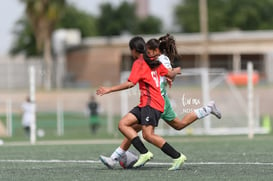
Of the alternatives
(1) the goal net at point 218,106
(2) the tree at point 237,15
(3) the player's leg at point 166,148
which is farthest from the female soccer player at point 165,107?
(2) the tree at point 237,15

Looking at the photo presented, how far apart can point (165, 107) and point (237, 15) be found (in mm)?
98793

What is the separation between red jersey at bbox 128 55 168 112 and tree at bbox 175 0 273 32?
96796 mm

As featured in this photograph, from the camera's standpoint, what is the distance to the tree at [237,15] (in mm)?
110062

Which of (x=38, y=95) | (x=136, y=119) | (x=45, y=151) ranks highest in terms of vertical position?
(x=136, y=119)

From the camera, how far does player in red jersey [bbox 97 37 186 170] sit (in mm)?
12367

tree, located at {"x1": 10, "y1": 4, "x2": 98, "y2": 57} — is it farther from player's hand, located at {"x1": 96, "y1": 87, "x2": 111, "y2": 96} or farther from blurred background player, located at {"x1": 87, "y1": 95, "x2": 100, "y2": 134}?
player's hand, located at {"x1": 96, "y1": 87, "x2": 111, "y2": 96}

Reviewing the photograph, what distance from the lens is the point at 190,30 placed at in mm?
115375

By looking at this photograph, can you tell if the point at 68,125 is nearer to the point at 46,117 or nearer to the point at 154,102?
the point at 46,117

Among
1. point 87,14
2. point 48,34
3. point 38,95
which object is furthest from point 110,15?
point 38,95

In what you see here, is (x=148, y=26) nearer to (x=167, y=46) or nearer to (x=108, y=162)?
(x=167, y=46)

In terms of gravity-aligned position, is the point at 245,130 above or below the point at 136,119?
below

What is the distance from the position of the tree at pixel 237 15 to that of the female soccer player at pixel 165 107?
96.3 m

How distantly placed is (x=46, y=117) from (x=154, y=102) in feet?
102

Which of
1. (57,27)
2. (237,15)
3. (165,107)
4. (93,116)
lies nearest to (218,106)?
(93,116)
